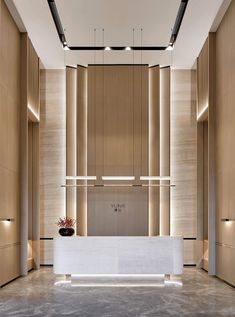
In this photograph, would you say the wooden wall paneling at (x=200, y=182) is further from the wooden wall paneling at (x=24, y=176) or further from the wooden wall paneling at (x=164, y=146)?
Answer: the wooden wall paneling at (x=24, y=176)

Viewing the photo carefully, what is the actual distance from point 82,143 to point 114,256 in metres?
3.42

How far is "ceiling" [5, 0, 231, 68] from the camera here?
8.30 m

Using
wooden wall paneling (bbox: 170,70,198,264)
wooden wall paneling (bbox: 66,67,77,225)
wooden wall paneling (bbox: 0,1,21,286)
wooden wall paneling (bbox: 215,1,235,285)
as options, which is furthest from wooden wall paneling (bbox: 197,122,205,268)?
wooden wall paneling (bbox: 0,1,21,286)

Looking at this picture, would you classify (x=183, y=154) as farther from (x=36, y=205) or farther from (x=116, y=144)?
(x=36, y=205)

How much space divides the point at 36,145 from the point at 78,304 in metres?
5.12

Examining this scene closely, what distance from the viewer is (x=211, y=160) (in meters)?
9.60

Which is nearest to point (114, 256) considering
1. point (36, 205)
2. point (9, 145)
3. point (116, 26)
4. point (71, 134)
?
point (9, 145)

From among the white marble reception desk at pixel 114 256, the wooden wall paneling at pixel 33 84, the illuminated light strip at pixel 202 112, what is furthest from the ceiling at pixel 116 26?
the white marble reception desk at pixel 114 256

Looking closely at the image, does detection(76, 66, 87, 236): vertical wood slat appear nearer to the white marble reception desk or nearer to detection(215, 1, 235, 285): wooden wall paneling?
the white marble reception desk

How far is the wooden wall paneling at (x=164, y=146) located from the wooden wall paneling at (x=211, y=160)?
1.88 metres

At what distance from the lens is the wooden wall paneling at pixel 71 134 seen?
11.4 meters

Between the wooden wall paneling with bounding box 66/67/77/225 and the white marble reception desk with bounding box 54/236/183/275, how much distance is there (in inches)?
112

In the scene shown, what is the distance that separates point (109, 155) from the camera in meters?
11.3

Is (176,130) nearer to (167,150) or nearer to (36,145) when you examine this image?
(167,150)
